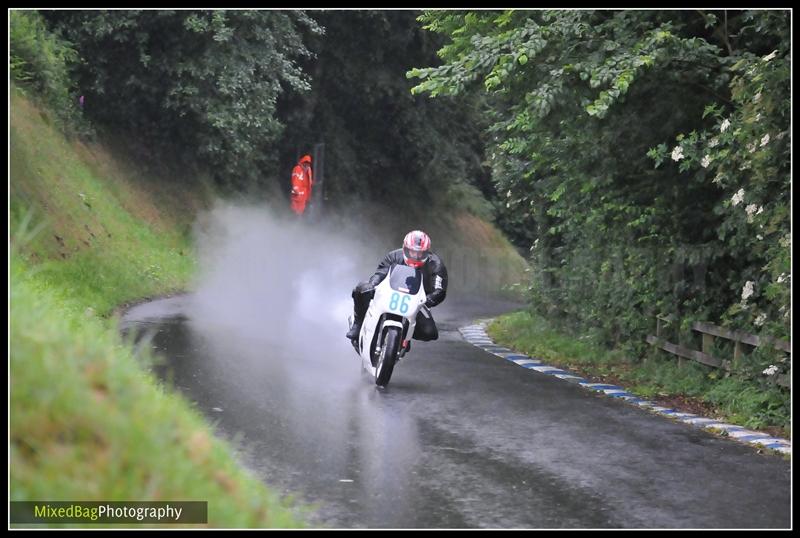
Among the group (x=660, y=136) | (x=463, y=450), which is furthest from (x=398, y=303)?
(x=660, y=136)

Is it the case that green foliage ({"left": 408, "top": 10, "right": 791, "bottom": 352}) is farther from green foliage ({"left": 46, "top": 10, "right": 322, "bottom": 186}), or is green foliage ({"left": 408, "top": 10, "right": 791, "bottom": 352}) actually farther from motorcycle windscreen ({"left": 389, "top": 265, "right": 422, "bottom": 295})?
green foliage ({"left": 46, "top": 10, "right": 322, "bottom": 186})

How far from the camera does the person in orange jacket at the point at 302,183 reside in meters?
40.7

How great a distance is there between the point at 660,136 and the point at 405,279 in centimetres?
423

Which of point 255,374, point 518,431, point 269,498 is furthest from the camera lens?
point 255,374

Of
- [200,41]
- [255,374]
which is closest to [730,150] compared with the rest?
[255,374]

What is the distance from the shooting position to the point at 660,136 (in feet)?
50.3

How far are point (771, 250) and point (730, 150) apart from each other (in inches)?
51.3

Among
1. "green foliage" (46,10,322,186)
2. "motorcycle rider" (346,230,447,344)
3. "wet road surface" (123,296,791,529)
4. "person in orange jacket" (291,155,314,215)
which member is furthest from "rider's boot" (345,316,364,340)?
"person in orange jacket" (291,155,314,215)

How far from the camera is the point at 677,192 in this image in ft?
50.6

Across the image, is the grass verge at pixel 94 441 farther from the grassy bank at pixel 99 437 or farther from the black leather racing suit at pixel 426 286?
the black leather racing suit at pixel 426 286

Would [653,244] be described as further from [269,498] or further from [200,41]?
[200,41]

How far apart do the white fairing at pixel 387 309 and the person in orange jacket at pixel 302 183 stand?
2711 cm

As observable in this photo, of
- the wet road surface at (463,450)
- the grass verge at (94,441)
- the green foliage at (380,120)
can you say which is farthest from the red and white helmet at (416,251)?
the green foliage at (380,120)

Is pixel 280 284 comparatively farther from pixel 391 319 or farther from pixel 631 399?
pixel 631 399
